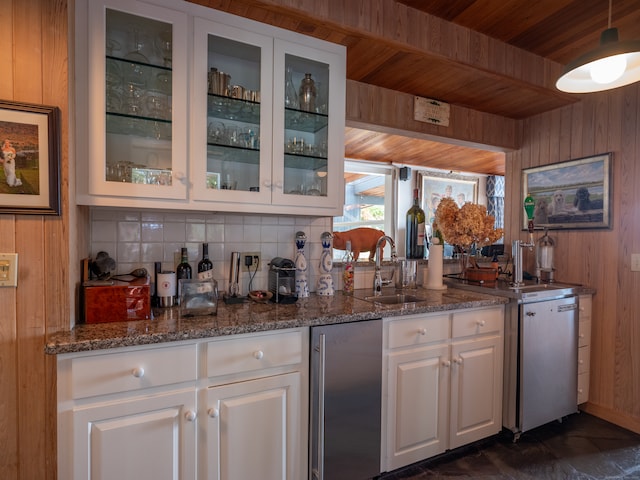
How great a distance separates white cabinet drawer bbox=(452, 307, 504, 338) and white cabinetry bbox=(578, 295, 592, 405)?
793mm

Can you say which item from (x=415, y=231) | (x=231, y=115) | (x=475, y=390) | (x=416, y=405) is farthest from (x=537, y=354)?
(x=231, y=115)

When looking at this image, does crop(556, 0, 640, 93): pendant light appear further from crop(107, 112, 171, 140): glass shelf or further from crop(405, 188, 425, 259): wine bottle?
crop(107, 112, 171, 140): glass shelf

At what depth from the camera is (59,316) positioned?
3.66ft

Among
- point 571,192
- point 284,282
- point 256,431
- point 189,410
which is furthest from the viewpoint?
point 571,192

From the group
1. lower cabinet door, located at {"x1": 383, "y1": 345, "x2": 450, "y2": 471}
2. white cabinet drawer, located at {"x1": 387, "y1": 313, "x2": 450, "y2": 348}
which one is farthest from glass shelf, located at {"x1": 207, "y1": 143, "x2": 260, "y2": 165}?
lower cabinet door, located at {"x1": 383, "y1": 345, "x2": 450, "y2": 471}

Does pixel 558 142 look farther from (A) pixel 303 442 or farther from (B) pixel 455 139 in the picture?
(A) pixel 303 442

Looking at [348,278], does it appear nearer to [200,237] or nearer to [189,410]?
[200,237]

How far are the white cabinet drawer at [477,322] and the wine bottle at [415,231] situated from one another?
782mm

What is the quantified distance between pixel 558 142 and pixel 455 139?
0.78 m

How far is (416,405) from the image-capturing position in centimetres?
161

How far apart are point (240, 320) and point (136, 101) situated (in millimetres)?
1017

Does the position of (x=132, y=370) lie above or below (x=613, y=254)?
below

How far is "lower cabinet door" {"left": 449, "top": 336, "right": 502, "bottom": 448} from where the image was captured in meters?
1.73

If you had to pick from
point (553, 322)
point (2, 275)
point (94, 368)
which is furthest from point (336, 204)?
point (553, 322)
